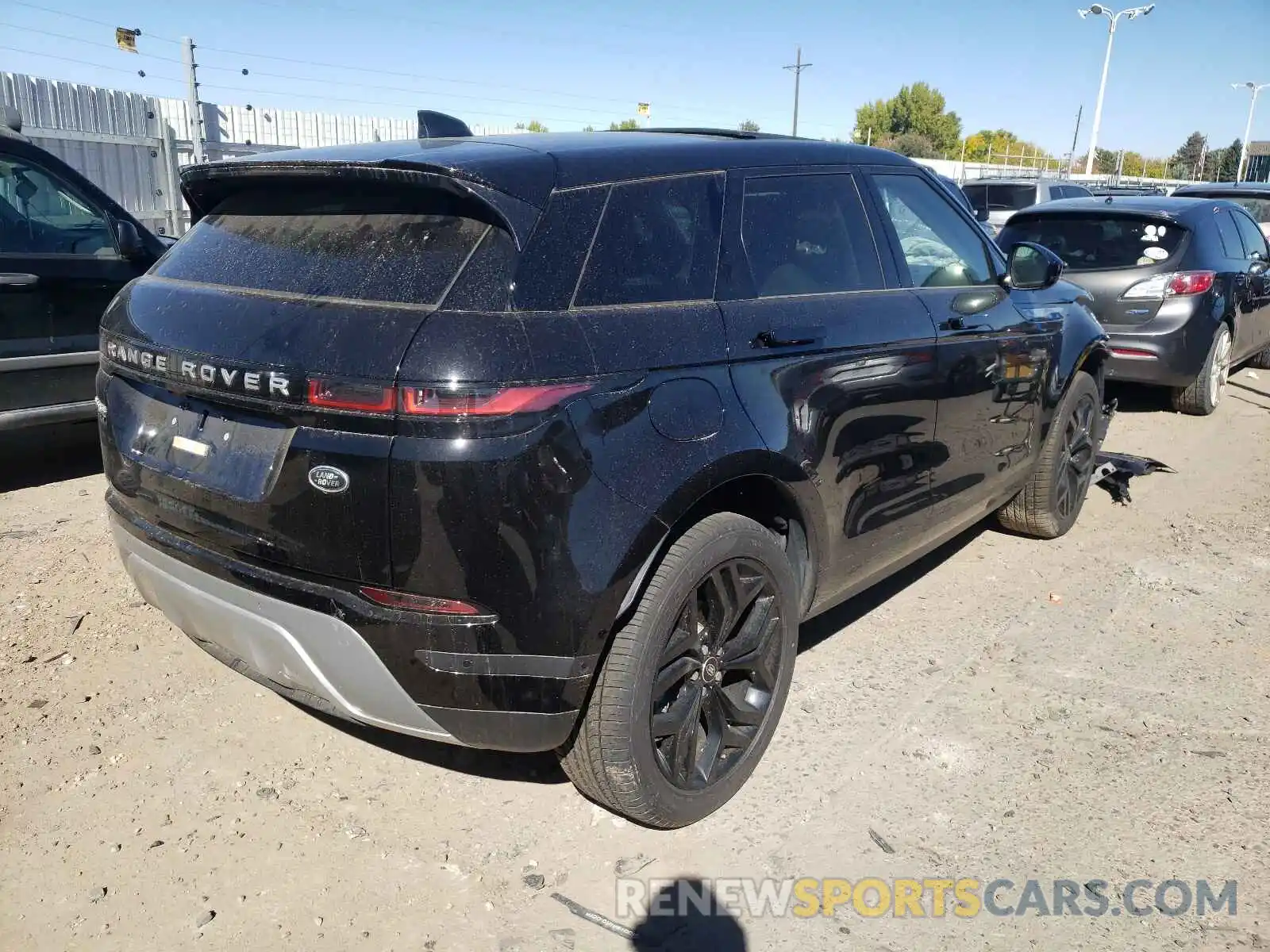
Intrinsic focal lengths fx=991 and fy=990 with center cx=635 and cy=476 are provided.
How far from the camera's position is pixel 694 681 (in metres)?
2.78

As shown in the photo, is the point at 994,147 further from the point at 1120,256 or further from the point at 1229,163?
the point at 1120,256

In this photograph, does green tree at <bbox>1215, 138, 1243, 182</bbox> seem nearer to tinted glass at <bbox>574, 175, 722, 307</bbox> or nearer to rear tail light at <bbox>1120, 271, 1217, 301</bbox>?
rear tail light at <bbox>1120, 271, 1217, 301</bbox>

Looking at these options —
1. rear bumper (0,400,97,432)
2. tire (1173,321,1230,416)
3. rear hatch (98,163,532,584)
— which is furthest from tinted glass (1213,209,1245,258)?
rear bumper (0,400,97,432)

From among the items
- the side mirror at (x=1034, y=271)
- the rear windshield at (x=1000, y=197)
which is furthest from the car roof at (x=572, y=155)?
the rear windshield at (x=1000, y=197)

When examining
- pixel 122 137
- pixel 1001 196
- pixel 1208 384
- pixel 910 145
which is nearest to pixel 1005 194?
pixel 1001 196

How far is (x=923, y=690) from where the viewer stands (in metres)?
3.64

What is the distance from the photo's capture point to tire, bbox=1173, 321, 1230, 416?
7.94 m

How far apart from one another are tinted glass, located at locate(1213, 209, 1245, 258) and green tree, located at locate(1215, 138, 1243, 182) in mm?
75413

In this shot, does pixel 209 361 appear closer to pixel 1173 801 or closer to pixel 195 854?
pixel 195 854

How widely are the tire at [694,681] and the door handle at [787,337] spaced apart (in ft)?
1.67

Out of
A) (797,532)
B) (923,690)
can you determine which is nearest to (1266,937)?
(923,690)

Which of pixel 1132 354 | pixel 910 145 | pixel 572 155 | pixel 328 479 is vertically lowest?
pixel 1132 354

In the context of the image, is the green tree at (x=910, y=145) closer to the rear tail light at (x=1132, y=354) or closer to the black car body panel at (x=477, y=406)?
the rear tail light at (x=1132, y=354)

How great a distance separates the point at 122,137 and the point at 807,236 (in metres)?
10.9
